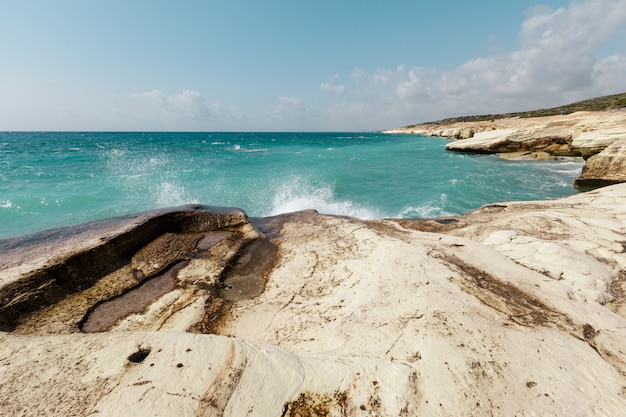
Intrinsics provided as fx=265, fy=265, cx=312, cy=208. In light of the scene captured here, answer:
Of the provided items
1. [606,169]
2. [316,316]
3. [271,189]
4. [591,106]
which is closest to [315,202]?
[271,189]

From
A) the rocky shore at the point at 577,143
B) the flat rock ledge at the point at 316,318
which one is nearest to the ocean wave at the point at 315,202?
the flat rock ledge at the point at 316,318

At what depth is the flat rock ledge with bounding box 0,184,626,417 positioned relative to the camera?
2.00 m

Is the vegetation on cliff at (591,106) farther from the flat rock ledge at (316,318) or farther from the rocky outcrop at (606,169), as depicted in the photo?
the flat rock ledge at (316,318)

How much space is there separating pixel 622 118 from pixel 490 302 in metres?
21.9

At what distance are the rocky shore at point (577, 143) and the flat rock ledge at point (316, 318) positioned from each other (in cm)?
1058

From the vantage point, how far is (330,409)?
6.44 feet

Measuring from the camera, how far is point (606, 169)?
13.3 metres

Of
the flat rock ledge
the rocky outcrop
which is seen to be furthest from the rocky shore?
the flat rock ledge

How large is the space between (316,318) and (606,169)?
18012 millimetres

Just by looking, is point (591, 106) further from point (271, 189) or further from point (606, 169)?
point (271, 189)

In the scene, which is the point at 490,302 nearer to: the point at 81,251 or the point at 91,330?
the point at 91,330

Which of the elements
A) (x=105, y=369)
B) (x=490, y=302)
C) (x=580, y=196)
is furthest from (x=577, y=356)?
(x=580, y=196)

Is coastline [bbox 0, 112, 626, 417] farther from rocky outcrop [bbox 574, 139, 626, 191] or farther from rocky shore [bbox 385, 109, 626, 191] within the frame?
rocky shore [bbox 385, 109, 626, 191]

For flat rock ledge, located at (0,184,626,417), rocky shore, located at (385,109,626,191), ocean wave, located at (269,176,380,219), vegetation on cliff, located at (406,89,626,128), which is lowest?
ocean wave, located at (269,176,380,219)
